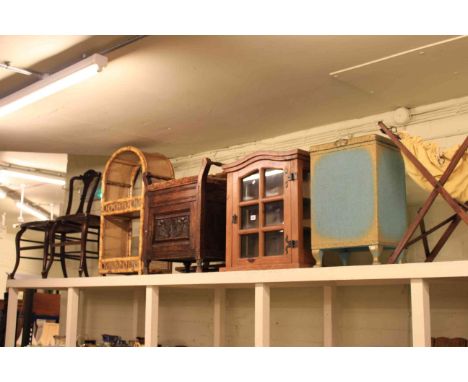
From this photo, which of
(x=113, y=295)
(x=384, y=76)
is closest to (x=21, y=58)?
(x=384, y=76)

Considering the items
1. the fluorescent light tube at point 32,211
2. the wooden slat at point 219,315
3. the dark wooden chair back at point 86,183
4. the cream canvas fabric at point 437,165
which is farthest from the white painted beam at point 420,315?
Result: the fluorescent light tube at point 32,211

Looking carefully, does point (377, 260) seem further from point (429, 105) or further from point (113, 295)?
point (113, 295)

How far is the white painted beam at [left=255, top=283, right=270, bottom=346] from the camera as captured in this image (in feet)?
12.4

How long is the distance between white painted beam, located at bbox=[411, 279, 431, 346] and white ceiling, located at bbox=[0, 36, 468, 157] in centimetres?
125

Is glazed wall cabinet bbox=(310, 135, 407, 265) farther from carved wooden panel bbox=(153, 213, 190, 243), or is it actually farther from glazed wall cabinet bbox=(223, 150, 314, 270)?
carved wooden panel bbox=(153, 213, 190, 243)

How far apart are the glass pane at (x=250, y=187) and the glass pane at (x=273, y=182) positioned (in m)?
0.09

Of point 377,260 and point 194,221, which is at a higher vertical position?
point 194,221

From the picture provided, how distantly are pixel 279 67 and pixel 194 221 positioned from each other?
1284 millimetres

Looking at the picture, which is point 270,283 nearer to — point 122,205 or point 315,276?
point 315,276

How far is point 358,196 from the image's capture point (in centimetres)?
351

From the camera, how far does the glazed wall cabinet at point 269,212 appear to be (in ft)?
12.4

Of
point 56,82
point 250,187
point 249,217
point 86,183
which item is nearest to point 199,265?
point 249,217

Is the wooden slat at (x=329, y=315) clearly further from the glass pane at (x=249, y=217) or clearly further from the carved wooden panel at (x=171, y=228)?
the carved wooden panel at (x=171, y=228)

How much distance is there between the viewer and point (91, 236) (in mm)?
7004
